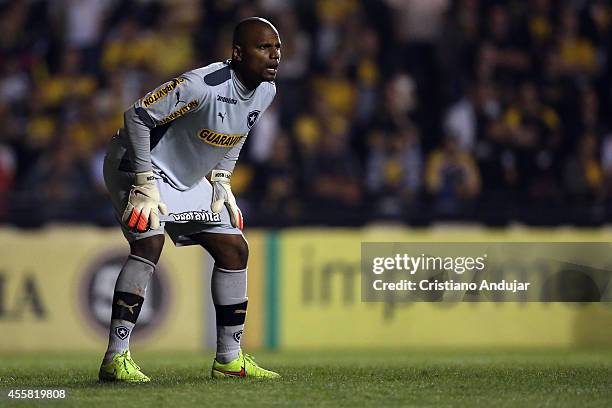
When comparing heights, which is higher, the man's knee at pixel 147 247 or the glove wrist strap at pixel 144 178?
the glove wrist strap at pixel 144 178

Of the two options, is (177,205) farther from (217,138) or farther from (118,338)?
(118,338)

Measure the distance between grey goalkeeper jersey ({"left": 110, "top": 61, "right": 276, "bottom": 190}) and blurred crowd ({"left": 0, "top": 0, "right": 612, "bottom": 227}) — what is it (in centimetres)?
446

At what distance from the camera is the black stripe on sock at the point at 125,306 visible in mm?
6977

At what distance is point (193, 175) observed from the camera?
736 cm

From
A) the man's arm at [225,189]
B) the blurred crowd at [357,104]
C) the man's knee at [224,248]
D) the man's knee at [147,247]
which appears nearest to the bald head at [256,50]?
the man's arm at [225,189]

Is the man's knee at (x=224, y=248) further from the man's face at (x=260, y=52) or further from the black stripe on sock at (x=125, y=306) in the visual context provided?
the man's face at (x=260, y=52)

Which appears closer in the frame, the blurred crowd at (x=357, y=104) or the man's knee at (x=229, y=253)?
the man's knee at (x=229, y=253)

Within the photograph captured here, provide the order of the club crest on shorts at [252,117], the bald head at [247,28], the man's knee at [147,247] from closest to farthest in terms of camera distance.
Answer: the man's knee at [147,247]
the bald head at [247,28]
the club crest on shorts at [252,117]

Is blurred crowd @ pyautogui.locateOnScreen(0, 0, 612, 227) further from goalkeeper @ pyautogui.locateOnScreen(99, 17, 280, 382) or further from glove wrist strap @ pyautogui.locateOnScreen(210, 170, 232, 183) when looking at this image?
goalkeeper @ pyautogui.locateOnScreen(99, 17, 280, 382)

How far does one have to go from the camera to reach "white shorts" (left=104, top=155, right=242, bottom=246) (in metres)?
7.17

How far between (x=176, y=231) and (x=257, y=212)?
4499 mm

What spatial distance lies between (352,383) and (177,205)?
4.65ft

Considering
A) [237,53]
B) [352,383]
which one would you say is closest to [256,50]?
[237,53]

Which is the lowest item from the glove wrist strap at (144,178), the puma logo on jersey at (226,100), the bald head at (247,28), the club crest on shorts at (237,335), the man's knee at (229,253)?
the club crest on shorts at (237,335)
